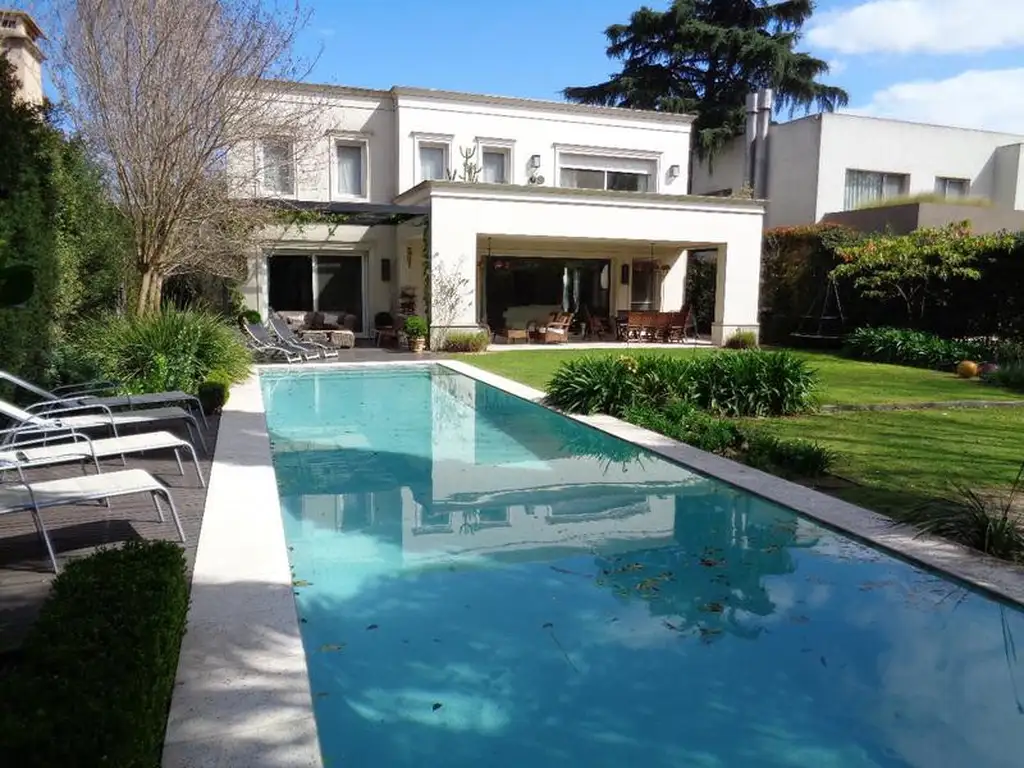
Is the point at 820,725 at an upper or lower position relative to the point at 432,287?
lower

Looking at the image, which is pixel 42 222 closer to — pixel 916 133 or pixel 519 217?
pixel 519 217

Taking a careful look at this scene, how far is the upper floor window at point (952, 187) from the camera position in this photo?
91.1 ft

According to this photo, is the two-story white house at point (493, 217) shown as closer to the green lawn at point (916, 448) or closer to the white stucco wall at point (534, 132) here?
the white stucco wall at point (534, 132)

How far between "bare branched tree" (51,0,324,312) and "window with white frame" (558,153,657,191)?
1199cm

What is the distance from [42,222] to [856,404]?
11.4 m

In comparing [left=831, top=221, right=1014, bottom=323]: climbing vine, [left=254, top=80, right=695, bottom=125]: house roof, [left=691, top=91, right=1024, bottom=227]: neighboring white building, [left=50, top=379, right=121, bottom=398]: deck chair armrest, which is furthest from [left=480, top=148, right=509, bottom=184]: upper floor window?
[left=50, top=379, right=121, bottom=398]: deck chair armrest

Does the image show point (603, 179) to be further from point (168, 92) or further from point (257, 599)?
point (257, 599)

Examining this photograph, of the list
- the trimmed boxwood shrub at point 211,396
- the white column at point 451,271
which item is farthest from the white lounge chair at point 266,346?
the trimmed boxwood shrub at point 211,396

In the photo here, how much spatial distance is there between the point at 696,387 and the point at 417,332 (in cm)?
963

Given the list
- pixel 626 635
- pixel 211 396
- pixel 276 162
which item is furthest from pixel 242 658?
pixel 276 162

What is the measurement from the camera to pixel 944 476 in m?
7.64

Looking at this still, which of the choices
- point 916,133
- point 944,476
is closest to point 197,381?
point 944,476

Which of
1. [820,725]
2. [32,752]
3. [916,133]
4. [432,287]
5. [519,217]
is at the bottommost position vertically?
[820,725]

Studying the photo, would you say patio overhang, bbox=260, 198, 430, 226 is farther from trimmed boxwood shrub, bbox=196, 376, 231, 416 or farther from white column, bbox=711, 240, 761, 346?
white column, bbox=711, 240, 761, 346
